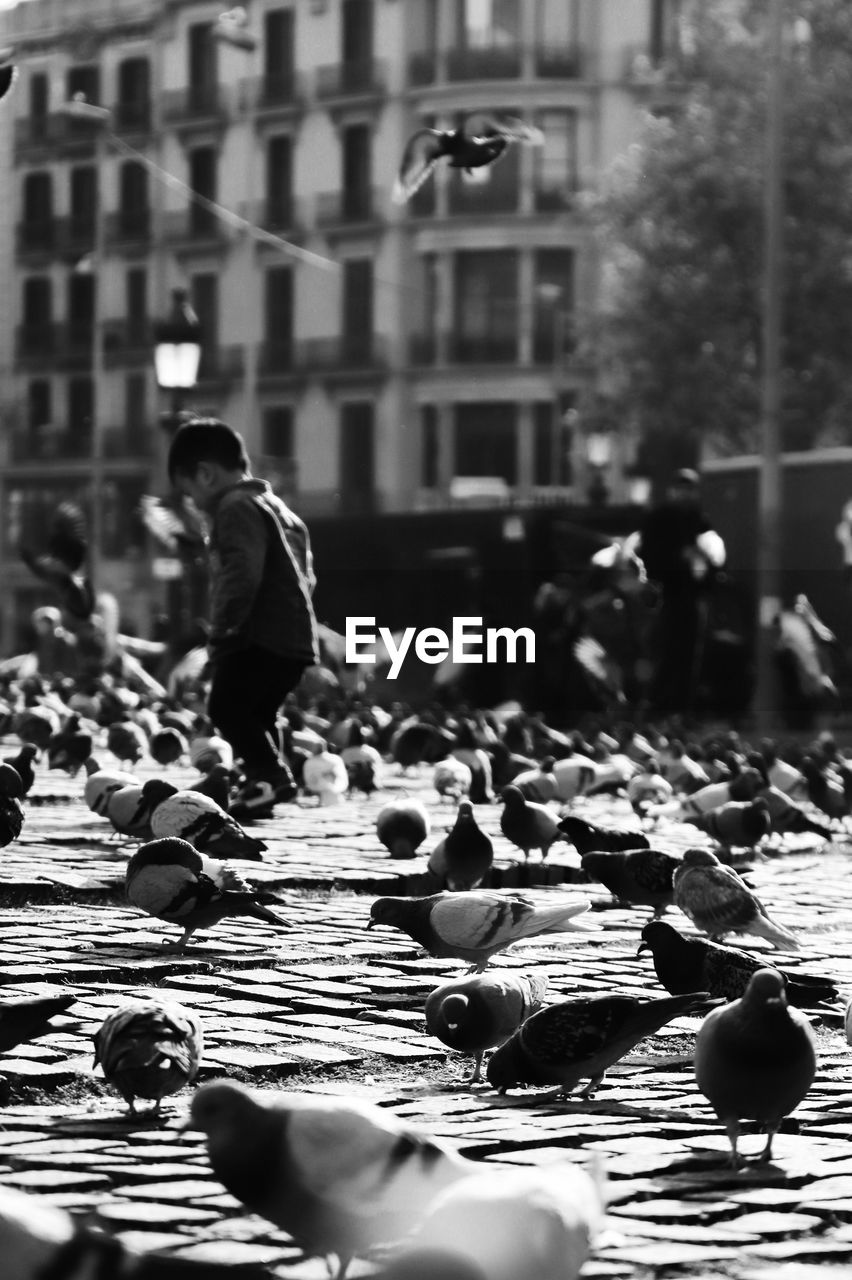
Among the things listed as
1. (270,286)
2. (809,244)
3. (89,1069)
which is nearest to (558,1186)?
(89,1069)

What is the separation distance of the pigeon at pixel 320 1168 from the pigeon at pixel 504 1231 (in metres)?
0.21

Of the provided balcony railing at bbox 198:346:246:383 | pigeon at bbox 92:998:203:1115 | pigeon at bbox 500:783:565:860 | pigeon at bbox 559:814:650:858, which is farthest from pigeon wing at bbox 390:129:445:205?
balcony railing at bbox 198:346:246:383

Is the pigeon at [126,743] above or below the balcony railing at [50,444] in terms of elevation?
below

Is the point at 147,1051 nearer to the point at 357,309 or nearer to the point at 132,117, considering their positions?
the point at 357,309

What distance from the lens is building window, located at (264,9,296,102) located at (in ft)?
219

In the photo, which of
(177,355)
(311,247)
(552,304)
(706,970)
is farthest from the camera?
(311,247)

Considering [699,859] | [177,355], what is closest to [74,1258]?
[699,859]

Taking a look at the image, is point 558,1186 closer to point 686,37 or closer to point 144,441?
point 686,37

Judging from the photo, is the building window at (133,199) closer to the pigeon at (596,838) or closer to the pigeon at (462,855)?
the pigeon at (596,838)

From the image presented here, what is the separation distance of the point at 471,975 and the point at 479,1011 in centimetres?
45

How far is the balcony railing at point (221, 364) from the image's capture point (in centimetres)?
6650

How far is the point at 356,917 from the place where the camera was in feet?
28.8

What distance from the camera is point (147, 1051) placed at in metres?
5.14

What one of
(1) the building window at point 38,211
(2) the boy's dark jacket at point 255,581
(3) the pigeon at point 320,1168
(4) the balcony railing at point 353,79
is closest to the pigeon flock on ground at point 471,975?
(3) the pigeon at point 320,1168
